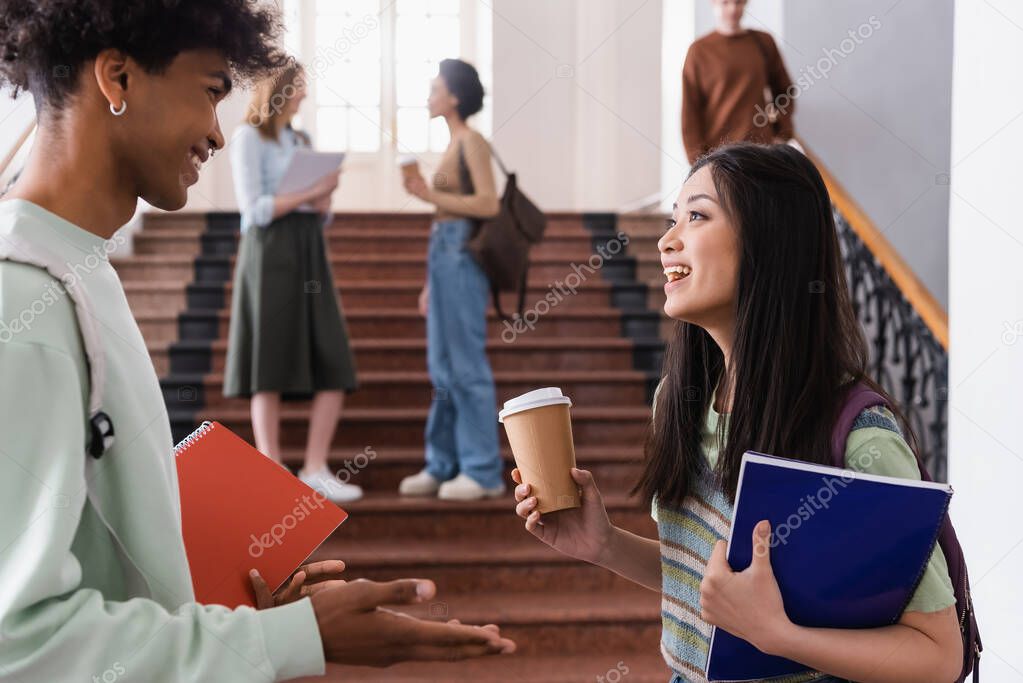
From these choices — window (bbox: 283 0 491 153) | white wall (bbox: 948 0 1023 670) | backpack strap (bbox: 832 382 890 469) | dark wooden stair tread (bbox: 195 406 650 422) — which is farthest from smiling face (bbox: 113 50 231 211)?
window (bbox: 283 0 491 153)

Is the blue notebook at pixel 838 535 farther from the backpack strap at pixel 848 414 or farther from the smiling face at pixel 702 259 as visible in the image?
the smiling face at pixel 702 259

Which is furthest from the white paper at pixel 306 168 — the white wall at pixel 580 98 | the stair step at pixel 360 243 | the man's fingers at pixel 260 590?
the white wall at pixel 580 98

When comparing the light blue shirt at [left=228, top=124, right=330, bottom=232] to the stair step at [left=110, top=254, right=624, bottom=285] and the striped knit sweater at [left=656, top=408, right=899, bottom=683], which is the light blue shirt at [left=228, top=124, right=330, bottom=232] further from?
the striped knit sweater at [left=656, top=408, right=899, bottom=683]

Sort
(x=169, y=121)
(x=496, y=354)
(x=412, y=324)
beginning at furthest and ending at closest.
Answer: (x=412, y=324)
(x=496, y=354)
(x=169, y=121)

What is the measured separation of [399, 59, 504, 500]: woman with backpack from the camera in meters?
3.92

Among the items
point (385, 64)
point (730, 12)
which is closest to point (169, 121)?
point (730, 12)

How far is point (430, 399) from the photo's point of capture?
504 centimetres

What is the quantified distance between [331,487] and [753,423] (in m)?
2.98

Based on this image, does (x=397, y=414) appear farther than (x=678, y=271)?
Yes

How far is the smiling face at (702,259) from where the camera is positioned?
4.51ft

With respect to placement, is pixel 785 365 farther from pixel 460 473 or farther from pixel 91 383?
pixel 460 473

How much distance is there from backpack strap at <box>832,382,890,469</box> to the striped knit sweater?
0.62ft

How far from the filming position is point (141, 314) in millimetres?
5387

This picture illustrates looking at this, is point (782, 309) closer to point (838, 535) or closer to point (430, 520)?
point (838, 535)
